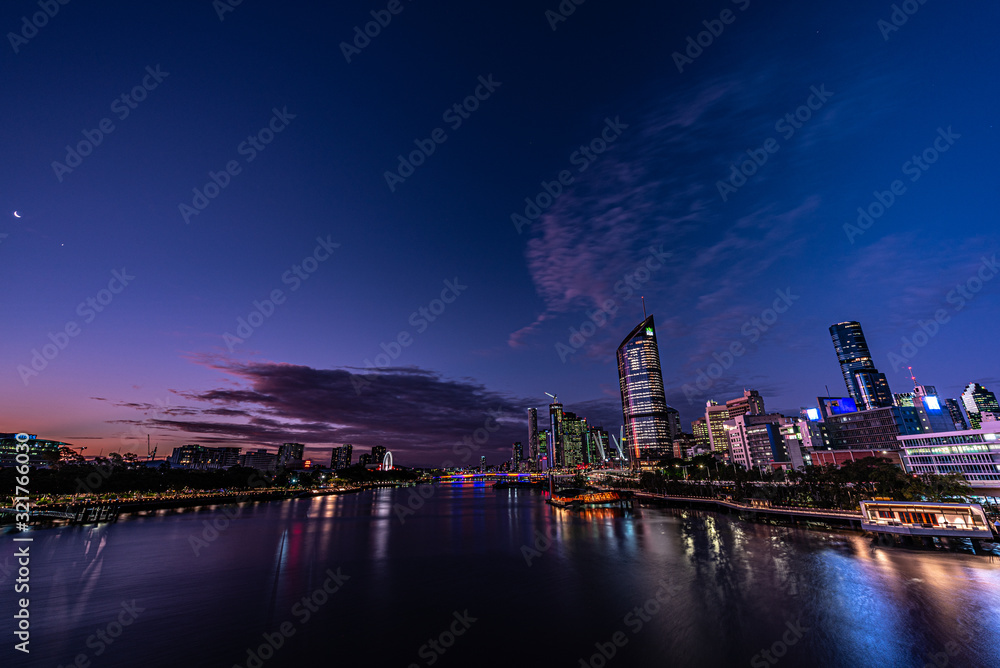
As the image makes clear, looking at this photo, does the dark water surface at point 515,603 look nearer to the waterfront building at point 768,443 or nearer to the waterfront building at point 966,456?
the waterfront building at point 966,456

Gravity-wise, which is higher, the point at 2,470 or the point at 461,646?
the point at 2,470

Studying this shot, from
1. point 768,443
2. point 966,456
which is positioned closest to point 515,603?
point 966,456

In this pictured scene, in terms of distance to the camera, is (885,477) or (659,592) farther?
(885,477)

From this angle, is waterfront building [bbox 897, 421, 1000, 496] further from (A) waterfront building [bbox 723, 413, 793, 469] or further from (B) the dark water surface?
(A) waterfront building [bbox 723, 413, 793, 469]

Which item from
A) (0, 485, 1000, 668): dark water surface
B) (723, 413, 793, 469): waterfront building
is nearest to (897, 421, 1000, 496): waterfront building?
(0, 485, 1000, 668): dark water surface

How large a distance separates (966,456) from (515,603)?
400 ft

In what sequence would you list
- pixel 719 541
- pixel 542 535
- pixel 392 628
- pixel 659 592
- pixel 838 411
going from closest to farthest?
1. pixel 392 628
2. pixel 659 592
3. pixel 719 541
4. pixel 542 535
5. pixel 838 411

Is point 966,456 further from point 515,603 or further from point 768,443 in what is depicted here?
point 515,603

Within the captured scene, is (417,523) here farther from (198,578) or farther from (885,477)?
(885,477)

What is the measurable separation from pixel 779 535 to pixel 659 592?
1659 inches

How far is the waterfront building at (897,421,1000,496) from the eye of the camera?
297 ft

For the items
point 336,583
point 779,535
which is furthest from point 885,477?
point 336,583

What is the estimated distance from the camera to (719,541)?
66.1 m

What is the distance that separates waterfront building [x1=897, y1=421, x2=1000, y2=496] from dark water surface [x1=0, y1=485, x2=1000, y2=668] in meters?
58.0
